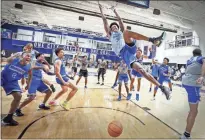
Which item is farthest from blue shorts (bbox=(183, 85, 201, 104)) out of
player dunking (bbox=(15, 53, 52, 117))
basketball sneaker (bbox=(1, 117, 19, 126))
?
basketball sneaker (bbox=(1, 117, 19, 126))

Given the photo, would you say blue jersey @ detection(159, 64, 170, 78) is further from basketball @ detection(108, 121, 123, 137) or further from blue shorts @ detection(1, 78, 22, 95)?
blue shorts @ detection(1, 78, 22, 95)

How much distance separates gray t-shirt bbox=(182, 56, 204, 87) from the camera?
284 centimetres

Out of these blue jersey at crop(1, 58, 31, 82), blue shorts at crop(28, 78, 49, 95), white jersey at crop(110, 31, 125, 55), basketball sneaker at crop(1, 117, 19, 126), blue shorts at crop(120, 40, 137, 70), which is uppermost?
white jersey at crop(110, 31, 125, 55)

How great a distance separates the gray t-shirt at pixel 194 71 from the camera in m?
2.84

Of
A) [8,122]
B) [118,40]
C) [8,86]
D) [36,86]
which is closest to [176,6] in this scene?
[118,40]

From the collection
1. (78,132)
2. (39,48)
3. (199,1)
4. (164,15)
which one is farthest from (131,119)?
(39,48)

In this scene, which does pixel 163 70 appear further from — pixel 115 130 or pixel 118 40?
pixel 115 130

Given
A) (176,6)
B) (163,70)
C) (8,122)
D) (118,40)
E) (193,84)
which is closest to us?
(193,84)

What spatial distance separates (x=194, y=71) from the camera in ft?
9.43

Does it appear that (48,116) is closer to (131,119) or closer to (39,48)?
(131,119)

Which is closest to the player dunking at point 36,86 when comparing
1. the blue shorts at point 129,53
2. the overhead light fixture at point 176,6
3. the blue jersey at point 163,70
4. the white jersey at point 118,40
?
the white jersey at point 118,40

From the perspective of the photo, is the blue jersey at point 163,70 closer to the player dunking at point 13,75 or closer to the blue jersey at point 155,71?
the blue jersey at point 155,71

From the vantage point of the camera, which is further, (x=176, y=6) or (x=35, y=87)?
(x=176, y=6)

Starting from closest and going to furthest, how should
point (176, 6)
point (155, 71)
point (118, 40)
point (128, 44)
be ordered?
1. point (128, 44)
2. point (118, 40)
3. point (155, 71)
4. point (176, 6)
